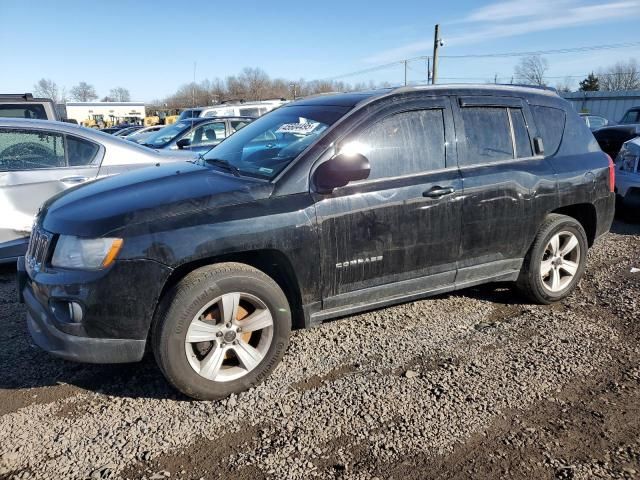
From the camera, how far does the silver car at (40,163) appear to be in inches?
194

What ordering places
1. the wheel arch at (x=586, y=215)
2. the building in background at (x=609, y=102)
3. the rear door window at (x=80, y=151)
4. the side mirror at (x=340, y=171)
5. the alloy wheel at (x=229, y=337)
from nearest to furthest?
the alloy wheel at (x=229, y=337), the side mirror at (x=340, y=171), the wheel arch at (x=586, y=215), the rear door window at (x=80, y=151), the building in background at (x=609, y=102)

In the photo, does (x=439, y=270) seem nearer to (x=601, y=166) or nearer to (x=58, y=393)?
(x=601, y=166)

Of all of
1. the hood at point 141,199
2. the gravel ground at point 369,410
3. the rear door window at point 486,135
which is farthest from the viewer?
the rear door window at point 486,135

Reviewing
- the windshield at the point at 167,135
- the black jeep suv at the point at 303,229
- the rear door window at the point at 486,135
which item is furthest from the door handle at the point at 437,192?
the windshield at the point at 167,135

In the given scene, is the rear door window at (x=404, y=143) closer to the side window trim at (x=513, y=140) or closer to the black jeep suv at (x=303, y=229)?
the black jeep suv at (x=303, y=229)

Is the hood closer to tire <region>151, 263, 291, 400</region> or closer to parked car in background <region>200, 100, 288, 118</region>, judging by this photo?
tire <region>151, 263, 291, 400</region>

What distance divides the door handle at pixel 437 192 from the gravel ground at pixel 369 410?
1.09 meters

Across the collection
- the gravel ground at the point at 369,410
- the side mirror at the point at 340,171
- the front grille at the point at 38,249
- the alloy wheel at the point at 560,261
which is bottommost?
the gravel ground at the point at 369,410

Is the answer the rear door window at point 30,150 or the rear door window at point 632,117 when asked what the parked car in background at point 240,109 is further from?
the rear door window at point 30,150

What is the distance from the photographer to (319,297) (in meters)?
3.29

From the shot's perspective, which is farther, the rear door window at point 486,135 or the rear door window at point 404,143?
the rear door window at point 486,135

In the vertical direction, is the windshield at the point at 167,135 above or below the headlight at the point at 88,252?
above

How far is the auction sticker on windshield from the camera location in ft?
11.8

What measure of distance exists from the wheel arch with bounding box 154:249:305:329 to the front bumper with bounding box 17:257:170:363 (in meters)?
0.15
